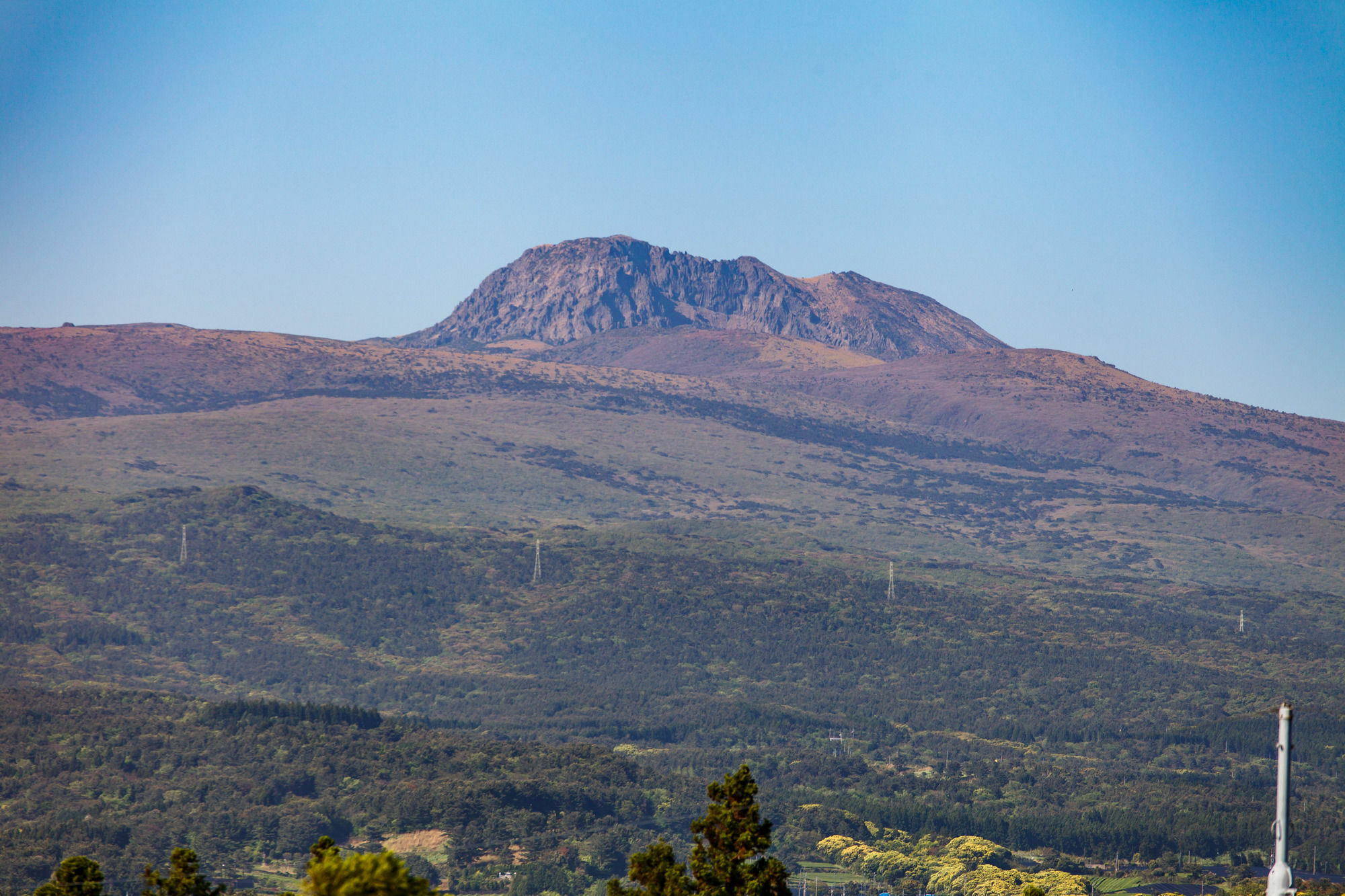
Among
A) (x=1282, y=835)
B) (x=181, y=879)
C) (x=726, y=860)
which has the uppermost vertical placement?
(x=1282, y=835)

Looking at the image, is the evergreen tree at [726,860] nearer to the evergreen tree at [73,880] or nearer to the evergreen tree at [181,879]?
the evergreen tree at [181,879]

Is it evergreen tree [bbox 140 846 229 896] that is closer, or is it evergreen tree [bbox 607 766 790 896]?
evergreen tree [bbox 140 846 229 896]

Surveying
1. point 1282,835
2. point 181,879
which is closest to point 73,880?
point 181,879

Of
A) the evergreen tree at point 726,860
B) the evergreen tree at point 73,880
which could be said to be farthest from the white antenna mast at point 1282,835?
the evergreen tree at point 73,880

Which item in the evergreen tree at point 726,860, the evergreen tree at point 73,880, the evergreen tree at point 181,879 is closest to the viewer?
the evergreen tree at point 73,880

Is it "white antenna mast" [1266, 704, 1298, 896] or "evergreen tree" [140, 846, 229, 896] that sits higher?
"white antenna mast" [1266, 704, 1298, 896]

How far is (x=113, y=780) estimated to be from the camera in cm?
19988

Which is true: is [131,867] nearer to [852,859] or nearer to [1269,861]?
[852,859]

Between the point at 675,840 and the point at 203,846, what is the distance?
54.3 m

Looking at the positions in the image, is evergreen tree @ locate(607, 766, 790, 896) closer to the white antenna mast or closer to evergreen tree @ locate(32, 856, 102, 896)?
evergreen tree @ locate(32, 856, 102, 896)

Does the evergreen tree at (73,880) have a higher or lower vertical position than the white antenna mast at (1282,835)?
lower

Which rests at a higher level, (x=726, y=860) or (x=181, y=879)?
(x=726, y=860)

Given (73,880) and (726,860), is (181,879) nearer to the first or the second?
(73,880)

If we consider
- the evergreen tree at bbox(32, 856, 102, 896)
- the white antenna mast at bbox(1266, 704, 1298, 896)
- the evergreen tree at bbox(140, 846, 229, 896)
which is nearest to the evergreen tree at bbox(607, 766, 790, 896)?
the evergreen tree at bbox(140, 846, 229, 896)
